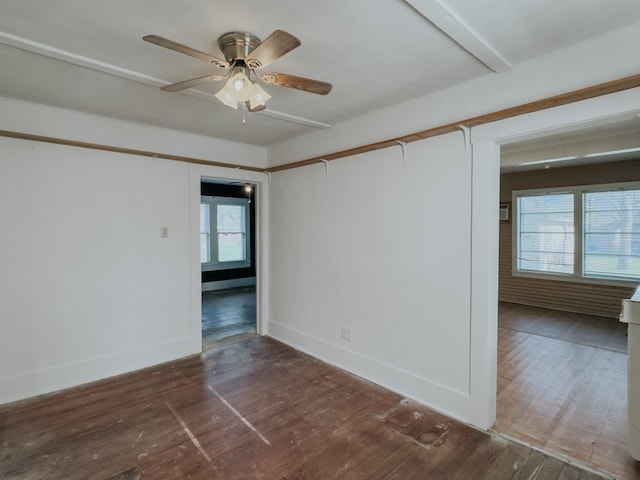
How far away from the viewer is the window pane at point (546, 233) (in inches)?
220

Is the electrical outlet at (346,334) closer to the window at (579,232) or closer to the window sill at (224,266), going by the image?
the window at (579,232)

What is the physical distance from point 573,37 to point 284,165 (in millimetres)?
2831

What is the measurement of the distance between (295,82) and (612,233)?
571 cm

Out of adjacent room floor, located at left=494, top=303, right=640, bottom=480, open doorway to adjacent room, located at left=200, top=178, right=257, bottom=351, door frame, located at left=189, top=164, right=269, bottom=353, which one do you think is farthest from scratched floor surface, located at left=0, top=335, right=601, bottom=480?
open doorway to adjacent room, located at left=200, top=178, right=257, bottom=351

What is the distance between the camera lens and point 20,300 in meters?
2.79

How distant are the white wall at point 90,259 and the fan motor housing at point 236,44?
198 cm

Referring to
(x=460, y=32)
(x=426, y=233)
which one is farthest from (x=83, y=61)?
(x=426, y=233)

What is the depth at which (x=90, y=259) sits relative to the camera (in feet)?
10.2

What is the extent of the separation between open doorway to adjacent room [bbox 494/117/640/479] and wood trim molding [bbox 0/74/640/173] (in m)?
1.14

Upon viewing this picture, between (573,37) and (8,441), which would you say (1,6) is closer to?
(8,441)

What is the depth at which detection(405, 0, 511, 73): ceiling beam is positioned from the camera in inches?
61.2

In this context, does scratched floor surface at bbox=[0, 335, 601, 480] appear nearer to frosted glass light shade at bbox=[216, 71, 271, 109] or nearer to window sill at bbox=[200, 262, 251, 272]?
frosted glass light shade at bbox=[216, 71, 271, 109]

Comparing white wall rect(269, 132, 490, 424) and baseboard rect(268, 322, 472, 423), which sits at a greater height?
white wall rect(269, 132, 490, 424)

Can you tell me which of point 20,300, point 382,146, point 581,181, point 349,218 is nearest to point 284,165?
point 349,218
